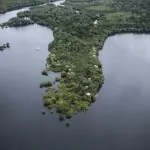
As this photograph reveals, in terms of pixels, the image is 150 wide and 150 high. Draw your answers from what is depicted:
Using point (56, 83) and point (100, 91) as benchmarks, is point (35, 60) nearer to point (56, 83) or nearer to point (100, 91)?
point (56, 83)

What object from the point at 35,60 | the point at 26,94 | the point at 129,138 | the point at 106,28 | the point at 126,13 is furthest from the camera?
the point at 126,13

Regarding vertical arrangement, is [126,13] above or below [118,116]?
above

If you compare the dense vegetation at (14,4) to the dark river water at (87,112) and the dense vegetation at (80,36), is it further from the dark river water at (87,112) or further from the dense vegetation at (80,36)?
the dark river water at (87,112)

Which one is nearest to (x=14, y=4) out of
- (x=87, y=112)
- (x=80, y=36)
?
(x=80, y=36)

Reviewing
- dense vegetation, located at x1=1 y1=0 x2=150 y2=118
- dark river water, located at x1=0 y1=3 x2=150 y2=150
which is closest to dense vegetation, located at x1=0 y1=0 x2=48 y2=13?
dense vegetation, located at x1=1 y1=0 x2=150 y2=118

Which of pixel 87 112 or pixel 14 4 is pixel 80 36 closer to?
pixel 87 112

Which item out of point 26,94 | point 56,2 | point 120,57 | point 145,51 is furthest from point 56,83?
point 56,2

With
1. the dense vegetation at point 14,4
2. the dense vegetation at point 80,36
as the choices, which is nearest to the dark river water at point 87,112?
the dense vegetation at point 80,36

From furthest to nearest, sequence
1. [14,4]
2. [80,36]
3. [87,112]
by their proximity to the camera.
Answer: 1. [14,4]
2. [80,36]
3. [87,112]
